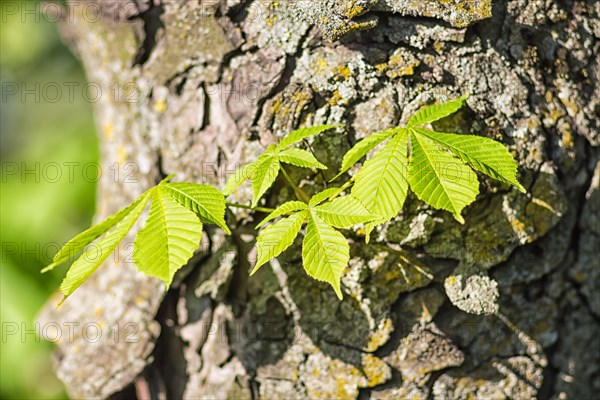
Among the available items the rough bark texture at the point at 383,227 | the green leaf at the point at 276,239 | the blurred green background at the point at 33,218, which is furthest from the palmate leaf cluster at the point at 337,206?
the blurred green background at the point at 33,218

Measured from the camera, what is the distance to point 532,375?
1.50 m

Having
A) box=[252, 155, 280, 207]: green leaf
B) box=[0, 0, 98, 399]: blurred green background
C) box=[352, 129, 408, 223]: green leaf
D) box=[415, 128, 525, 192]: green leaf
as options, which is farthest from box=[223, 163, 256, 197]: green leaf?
→ box=[0, 0, 98, 399]: blurred green background

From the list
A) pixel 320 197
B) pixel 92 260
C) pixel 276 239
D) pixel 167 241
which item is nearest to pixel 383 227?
pixel 320 197

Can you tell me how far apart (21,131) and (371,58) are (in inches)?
146

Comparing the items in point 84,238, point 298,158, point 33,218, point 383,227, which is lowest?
point 33,218

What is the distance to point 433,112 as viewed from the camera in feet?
4.04

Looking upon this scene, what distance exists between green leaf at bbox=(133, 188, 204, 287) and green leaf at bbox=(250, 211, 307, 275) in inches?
4.4

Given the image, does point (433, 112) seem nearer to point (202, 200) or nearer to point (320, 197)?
point (320, 197)

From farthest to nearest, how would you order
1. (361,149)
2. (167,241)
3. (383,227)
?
1. (383,227)
2. (361,149)
3. (167,241)

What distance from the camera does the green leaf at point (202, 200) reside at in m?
1.13

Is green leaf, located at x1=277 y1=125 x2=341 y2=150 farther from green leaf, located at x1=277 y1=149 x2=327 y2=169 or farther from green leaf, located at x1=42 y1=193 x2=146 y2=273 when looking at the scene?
green leaf, located at x1=42 y1=193 x2=146 y2=273

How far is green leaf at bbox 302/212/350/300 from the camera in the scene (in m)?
1.10

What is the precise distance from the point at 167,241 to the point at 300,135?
360 millimetres

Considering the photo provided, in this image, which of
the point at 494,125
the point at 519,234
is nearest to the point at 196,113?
the point at 494,125
